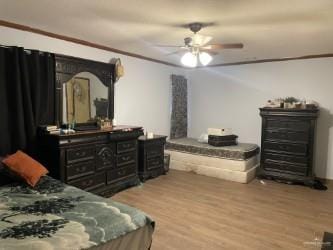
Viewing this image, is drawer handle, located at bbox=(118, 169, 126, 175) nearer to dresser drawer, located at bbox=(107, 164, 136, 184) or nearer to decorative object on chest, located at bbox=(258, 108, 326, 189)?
dresser drawer, located at bbox=(107, 164, 136, 184)

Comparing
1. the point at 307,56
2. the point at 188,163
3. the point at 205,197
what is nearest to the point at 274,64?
the point at 307,56

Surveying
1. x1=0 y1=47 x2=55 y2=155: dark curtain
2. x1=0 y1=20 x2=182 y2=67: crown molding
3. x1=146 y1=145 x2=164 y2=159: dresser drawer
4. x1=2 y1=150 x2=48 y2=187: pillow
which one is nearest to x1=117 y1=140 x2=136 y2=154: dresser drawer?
x1=146 y1=145 x2=164 y2=159: dresser drawer

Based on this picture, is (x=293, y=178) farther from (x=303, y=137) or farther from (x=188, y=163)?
(x=188, y=163)

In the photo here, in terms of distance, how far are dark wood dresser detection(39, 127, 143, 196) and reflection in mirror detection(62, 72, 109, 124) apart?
541mm

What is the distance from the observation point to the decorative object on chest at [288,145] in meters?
4.43

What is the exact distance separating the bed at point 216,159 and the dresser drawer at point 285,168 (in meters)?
0.29

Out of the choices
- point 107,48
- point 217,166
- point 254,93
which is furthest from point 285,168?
point 107,48

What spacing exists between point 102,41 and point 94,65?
0.43 m

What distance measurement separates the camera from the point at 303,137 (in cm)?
446

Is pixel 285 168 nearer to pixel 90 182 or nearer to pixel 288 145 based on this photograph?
pixel 288 145

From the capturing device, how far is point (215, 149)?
489 cm

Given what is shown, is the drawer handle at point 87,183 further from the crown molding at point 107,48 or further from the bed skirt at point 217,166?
the bed skirt at point 217,166

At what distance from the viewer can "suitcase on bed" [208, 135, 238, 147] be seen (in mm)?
5031

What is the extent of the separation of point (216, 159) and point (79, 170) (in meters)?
2.59
